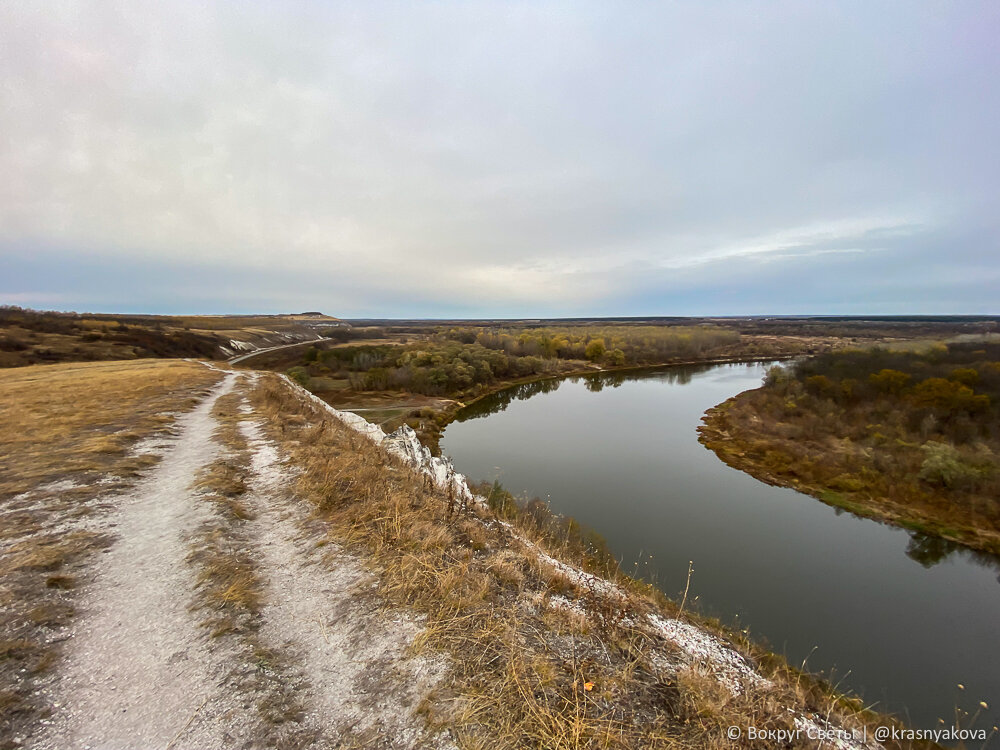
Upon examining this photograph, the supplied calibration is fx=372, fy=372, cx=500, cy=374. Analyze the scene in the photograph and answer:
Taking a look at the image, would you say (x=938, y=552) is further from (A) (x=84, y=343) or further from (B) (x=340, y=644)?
(A) (x=84, y=343)

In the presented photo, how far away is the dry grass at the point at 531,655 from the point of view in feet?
9.27

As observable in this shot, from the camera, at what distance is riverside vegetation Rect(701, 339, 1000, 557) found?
56.1 ft

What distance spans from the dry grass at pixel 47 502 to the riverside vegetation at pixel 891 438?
24.1 meters

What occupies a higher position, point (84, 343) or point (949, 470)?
point (84, 343)

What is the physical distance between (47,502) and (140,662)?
515 cm

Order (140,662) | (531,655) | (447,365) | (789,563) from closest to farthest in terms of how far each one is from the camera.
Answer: (140,662)
(531,655)
(789,563)
(447,365)

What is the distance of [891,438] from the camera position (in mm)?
23188

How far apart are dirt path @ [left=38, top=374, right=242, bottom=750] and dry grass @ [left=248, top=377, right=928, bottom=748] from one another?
1699 millimetres

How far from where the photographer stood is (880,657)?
9.42 m

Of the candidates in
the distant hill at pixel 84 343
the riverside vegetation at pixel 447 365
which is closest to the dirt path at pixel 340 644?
the riverside vegetation at pixel 447 365

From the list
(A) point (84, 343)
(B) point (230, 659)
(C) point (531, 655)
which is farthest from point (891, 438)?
(A) point (84, 343)

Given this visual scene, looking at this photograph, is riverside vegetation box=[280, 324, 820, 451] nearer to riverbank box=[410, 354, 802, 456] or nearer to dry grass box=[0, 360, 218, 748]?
riverbank box=[410, 354, 802, 456]

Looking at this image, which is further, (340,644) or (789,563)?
(789,563)

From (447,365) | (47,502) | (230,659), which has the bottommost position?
(447,365)
